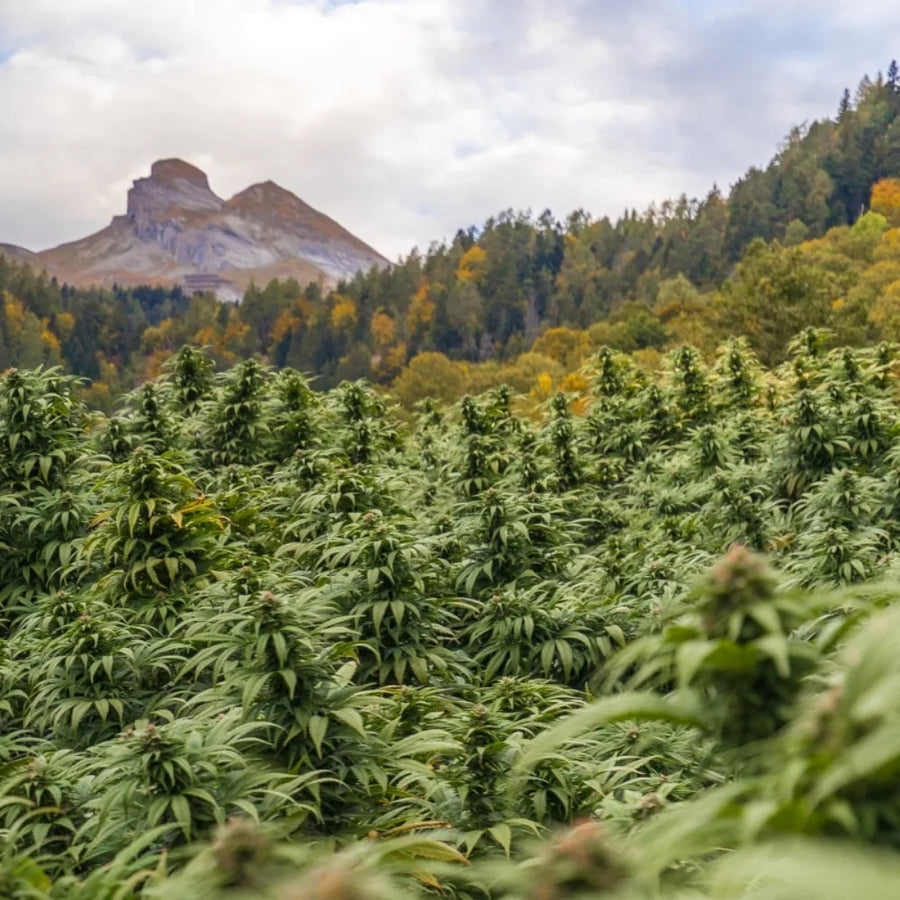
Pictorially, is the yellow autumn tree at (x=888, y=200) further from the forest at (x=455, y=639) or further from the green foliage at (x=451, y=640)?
the green foliage at (x=451, y=640)

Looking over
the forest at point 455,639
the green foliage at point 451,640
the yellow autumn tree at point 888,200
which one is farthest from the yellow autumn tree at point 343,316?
the green foliage at point 451,640

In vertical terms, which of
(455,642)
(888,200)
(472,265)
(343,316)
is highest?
(472,265)

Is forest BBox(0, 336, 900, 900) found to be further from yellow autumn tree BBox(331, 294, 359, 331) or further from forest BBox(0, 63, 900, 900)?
yellow autumn tree BBox(331, 294, 359, 331)

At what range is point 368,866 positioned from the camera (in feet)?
5.53

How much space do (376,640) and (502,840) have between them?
6.39 ft

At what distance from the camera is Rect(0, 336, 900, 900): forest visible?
1425 mm

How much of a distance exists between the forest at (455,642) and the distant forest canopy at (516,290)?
66301 mm

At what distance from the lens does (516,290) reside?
411 feet

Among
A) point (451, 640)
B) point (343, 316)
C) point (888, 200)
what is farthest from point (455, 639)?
point (343, 316)

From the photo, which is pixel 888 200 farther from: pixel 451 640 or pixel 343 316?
pixel 451 640

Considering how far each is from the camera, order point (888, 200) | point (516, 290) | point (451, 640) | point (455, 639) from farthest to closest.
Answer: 1. point (516, 290)
2. point (888, 200)
3. point (451, 640)
4. point (455, 639)

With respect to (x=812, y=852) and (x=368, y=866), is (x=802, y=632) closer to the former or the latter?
(x=368, y=866)

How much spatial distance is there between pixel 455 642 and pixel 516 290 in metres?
121

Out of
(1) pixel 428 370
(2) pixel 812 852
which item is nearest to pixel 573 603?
(2) pixel 812 852
